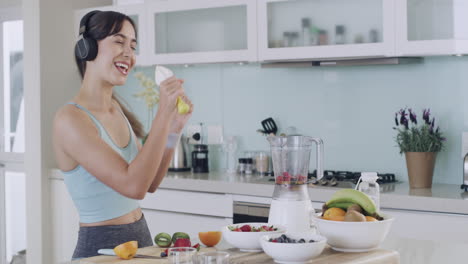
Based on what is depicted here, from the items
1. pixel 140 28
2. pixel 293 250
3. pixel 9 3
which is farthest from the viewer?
pixel 9 3

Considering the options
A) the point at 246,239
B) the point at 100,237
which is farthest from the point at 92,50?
the point at 246,239

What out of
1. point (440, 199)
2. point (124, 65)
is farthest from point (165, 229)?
point (124, 65)

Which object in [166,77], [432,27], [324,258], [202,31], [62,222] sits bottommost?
[62,222]

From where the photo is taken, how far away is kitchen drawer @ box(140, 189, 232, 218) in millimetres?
3867

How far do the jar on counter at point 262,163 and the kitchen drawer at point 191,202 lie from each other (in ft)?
1.50

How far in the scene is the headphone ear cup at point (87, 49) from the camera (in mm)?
2262

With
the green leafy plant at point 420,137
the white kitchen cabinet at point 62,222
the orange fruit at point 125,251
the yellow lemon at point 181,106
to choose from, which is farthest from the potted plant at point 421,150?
the white kitchen cabinet at point 62,222

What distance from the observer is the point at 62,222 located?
4.60m

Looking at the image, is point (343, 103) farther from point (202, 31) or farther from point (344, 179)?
point (202, 31)

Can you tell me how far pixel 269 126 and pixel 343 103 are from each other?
52 centimetres

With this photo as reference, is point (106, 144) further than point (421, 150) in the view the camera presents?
No

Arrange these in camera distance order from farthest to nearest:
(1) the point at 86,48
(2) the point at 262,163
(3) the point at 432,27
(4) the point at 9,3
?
(4) the point at 9,3
(2) the point at 262,163
(3) the point at 432,27
(1) the point at 86,48

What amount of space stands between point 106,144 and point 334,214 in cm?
77

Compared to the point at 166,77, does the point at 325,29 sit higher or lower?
higher
